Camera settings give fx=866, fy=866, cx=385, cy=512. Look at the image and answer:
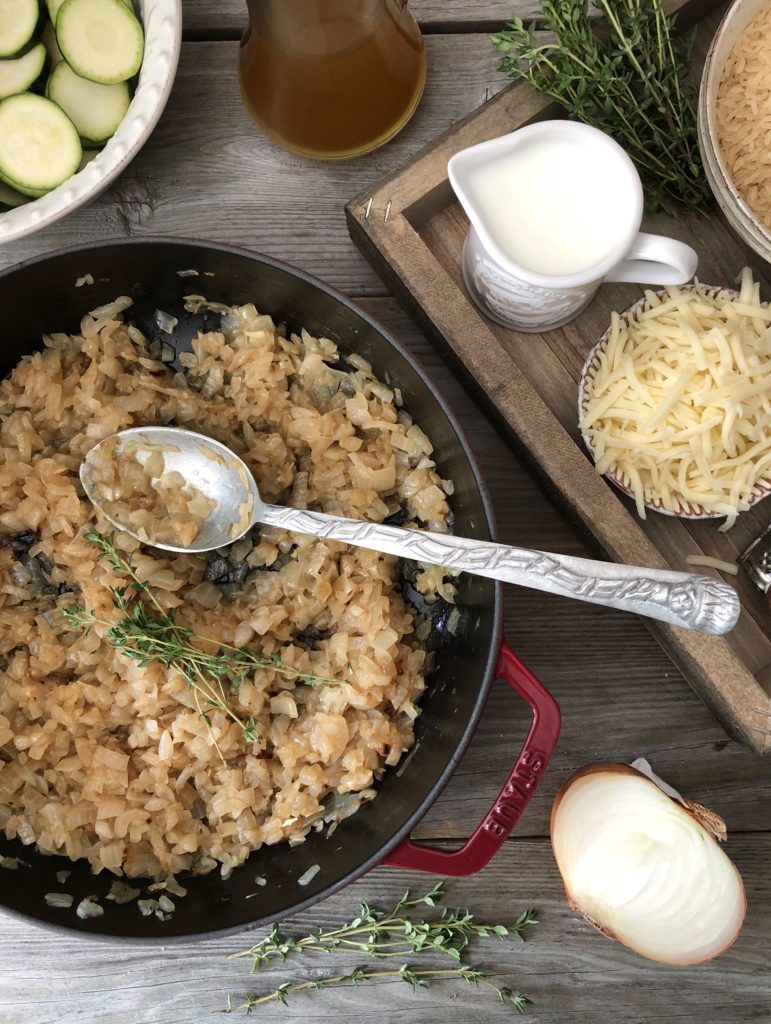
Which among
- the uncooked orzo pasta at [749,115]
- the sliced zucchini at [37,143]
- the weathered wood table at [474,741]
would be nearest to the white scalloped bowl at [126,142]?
the sliced zucchini at [37,143]

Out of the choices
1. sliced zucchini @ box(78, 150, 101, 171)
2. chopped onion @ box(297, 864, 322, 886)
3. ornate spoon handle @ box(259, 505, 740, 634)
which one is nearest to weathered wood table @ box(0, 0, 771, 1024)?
sliced zucchini @ box(78, 150, 101, 171)

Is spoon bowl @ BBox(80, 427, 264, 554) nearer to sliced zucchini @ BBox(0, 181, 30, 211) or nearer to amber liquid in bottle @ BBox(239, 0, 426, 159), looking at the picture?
sliced zucchini @ BBox(0, 181, 30, 211)

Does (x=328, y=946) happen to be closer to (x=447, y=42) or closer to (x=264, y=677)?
(x=264, y=677)

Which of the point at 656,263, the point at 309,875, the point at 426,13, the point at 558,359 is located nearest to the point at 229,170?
the point at 426,13

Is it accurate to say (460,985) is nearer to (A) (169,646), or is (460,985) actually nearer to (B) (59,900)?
(B) (59,900)

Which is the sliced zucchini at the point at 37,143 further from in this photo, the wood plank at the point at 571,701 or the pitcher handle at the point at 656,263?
the pitcher handle at the point at 656,263
